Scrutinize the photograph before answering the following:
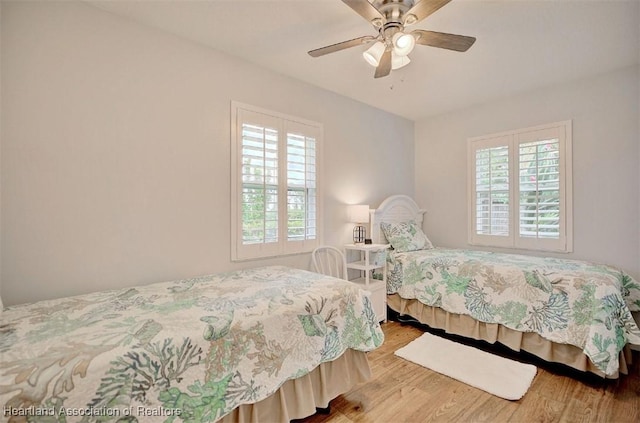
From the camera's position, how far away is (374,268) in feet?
10.5

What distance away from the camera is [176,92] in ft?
7.37

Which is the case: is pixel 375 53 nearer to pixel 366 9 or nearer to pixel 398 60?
pixel 398 60

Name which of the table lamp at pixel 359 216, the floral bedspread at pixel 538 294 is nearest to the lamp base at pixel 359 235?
the table lamp at pixel 359 216

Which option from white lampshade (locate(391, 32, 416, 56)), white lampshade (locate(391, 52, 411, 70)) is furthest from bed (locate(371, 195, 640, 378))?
white lampshade (locate(391, 32, 416, 56))

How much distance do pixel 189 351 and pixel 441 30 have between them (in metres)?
2.59

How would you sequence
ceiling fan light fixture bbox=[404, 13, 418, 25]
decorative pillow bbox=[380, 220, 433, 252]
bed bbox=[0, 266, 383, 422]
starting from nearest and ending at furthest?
1. bed bbox=[0, 266, 383, 422]
2. ceiling fan light fixture bbox=[404, 13, 418, 25]
3. decorative pillow bbox=[380, 220, 433, 252]

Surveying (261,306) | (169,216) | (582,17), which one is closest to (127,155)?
(169,216)

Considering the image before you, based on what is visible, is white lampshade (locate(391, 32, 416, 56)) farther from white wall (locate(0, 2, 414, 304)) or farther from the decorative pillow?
the decorative pillow

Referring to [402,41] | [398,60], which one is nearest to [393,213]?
[398,60]

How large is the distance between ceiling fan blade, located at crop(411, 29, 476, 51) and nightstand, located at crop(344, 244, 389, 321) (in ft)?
6.33

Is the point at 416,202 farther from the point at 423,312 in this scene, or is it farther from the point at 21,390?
the point at 21,390

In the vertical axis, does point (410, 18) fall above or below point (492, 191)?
above

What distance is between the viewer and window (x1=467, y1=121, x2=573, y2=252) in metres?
3.11

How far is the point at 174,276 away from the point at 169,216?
0.46 m
